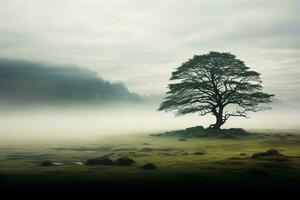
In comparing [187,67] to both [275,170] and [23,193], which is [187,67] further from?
[23,193]

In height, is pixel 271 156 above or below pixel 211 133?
below

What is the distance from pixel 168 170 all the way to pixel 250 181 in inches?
245

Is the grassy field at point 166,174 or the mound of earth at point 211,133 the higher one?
the mound of earth at point 211,133

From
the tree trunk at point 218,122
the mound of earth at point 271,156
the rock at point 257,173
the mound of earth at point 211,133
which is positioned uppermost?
the tree trunk at point 218,122

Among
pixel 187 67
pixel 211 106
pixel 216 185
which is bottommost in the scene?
pixel 216 185

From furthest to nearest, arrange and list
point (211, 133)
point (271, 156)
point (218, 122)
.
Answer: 1. point (218, 122)
2. point (211, 133)
3. point (271, 156)

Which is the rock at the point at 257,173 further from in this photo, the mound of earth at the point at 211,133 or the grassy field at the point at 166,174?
the mound of earth at the point at 211,133

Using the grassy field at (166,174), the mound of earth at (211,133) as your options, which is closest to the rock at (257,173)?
the grassy field at (166,174)

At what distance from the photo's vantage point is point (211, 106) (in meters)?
71.6

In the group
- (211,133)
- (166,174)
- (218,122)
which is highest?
(218,122)

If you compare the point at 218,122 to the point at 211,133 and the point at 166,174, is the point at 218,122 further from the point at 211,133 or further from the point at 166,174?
the point at 166,174

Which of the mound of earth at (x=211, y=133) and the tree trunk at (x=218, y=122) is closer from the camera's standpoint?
the mound of earth at (x=211, y=133)

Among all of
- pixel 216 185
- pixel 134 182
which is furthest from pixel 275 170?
pixel 134 182

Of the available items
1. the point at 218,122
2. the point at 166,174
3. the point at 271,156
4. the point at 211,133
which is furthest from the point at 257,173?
the point at 218,122
